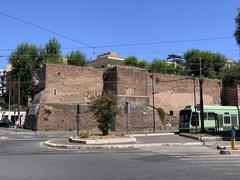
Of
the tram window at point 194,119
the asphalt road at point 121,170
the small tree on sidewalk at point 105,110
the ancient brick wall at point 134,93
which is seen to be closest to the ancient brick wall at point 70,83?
the ancient brick wall at point 134,93

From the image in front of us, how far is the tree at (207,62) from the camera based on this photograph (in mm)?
95125

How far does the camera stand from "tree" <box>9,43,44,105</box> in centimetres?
8450

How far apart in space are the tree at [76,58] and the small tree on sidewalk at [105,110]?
202 feet

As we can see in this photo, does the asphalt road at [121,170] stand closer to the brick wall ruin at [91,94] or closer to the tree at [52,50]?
the brick wall ruin at [91,94]

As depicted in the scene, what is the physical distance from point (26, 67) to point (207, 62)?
122 feet

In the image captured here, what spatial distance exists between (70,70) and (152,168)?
171 ft

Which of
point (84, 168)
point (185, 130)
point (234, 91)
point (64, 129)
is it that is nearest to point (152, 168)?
point (84, 168)

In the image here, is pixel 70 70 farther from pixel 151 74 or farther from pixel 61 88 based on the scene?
pixel 151 74

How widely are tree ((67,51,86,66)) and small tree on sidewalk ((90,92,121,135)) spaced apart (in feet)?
202

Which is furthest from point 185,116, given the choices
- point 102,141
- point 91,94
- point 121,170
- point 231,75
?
point 121,170

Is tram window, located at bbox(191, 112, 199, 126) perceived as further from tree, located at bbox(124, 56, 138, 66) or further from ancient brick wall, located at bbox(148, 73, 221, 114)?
tree, located at bbox(124, 56, 138, 66)

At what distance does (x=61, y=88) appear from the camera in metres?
64.9

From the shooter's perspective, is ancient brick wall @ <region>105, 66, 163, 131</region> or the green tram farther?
ancient brick wall @ <region>105, 66, 163, 131</region>

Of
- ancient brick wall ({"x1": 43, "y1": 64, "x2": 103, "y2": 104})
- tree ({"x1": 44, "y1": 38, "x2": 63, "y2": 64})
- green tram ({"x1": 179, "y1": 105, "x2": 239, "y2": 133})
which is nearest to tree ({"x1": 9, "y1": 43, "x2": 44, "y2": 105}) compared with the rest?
tree ({"x1": 44, "y1": 38, "x2": 63, "y2": 64})
